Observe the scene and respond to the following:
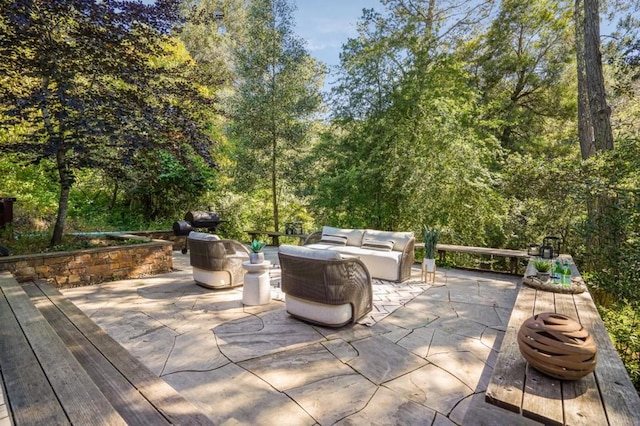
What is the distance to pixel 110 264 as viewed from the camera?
496 centimetres

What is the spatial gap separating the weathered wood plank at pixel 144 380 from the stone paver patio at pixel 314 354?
19cm

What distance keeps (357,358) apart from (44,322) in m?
2.45

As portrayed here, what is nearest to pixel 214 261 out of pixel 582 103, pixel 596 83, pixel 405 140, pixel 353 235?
pixel 353 235

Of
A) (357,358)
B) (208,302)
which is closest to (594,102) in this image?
(357,358)

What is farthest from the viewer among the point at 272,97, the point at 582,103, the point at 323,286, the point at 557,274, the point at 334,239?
the point at 272,97

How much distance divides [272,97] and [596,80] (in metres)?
6.91

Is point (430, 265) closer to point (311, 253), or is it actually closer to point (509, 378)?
point (311, 253)

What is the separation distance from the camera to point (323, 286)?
3076mm

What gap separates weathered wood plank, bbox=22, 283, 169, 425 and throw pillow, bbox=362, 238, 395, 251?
4001mm

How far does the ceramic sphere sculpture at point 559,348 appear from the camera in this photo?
1.53 metres

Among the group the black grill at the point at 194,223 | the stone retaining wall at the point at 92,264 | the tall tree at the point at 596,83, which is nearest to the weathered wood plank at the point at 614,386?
the tall tree at the point at 596,83

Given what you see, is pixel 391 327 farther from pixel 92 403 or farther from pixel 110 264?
pixel 110 264

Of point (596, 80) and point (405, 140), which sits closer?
point (596, 80)

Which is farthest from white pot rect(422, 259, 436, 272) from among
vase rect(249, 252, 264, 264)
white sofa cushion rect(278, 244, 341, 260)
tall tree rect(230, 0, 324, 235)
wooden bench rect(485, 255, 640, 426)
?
tall tree rect(230, 0, 324, 235)
